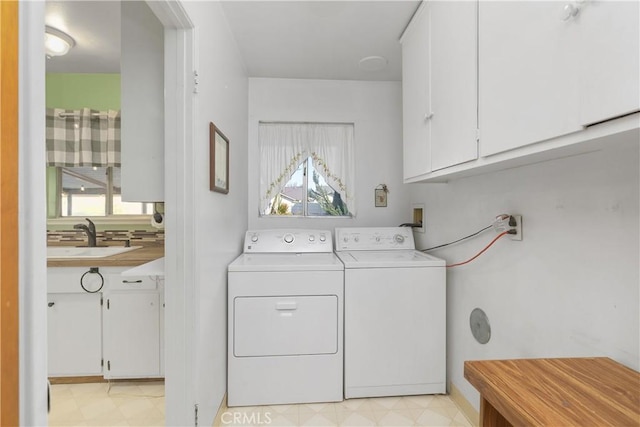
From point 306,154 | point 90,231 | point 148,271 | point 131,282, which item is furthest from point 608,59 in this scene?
Answer: point 90,231

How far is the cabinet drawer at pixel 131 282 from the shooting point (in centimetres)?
190

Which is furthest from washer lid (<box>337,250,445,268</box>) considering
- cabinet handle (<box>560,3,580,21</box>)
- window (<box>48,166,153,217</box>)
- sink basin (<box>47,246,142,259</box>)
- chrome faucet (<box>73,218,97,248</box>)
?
chrome faucet (<box>73,218,97,248</box>)

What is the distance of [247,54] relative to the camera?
7.15 ft

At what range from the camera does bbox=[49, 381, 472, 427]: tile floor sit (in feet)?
5.42

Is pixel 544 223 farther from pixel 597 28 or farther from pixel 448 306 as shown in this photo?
pixel 448 306

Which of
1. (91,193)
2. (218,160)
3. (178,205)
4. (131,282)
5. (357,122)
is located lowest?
(131,282)

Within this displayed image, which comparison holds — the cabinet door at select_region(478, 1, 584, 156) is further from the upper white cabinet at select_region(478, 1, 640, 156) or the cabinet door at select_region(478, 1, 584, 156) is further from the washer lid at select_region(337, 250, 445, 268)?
the washer lid at select_region(337, 250, 445, 268)

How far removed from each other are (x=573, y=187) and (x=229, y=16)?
1.88 meters

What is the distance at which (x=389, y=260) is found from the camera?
1.89 meters

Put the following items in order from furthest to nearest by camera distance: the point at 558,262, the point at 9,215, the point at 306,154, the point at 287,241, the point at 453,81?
the point at 306,154 < the point at 287,241 < the point at 453,81 < the point at 558,262 < the point at 9,215

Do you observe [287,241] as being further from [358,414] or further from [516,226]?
[516,226]

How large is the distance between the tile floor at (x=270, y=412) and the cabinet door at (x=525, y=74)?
1500 mm

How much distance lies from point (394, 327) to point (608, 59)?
1.56m

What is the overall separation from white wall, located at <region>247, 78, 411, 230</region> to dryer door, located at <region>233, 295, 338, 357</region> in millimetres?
964
